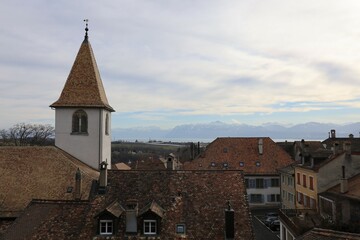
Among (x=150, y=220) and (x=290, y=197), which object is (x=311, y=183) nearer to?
(x=290, y=197)

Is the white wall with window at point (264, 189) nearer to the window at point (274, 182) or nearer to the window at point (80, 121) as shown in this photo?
the window at point (274, 182)

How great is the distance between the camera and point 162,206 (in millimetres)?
28484

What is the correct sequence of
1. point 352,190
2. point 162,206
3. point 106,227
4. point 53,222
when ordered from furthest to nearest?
point 352,190 < point 162,206 < point 53,222 < point 106,227

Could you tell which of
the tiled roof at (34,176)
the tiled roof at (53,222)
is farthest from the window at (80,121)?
the tiled roof at (53,222)

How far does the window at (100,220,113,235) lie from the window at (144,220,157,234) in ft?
7.16

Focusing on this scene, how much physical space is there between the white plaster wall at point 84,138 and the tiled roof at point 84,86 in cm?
65

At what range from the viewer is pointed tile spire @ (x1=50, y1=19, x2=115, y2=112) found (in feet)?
131

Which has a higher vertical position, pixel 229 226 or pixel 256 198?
pixel 229 226

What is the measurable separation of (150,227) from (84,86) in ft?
60.9

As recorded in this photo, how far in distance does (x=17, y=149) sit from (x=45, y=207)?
927 cm

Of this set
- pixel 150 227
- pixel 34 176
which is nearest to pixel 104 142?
pixel 34 176

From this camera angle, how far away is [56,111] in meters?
40.2

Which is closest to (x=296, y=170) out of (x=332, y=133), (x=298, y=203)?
(x=298, y=203)

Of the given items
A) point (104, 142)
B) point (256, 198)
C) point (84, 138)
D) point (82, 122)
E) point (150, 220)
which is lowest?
point (256, 198)
